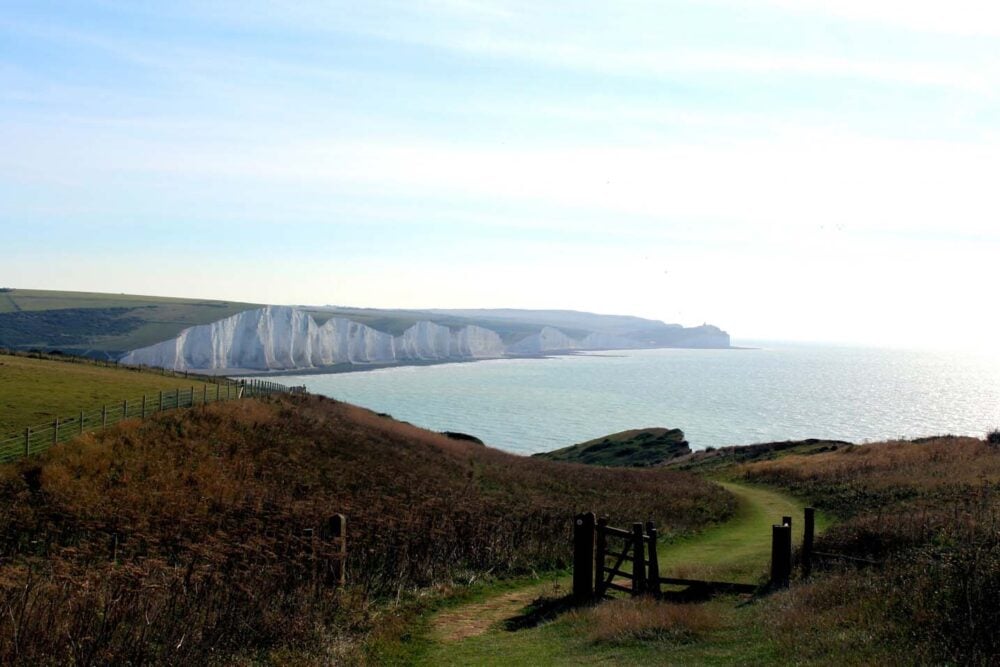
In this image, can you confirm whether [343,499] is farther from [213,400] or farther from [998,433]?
[998,433]

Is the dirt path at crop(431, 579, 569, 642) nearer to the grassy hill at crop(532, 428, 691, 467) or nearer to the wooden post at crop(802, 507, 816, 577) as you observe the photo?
the wooden post at crop(802, 507, 816, 577)

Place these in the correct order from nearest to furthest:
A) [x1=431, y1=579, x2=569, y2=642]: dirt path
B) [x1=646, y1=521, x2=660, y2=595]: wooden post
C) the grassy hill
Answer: [x1=431, y1=579, x2=569, y2=642]: dirt path < [x1=646, y1=521, x2=660, y2=595]: wooden post < the grassy hill

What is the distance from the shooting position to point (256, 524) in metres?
23.2

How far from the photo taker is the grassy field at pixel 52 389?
32969 mm

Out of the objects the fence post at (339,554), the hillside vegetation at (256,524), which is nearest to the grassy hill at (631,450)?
the hillside vegetation at (256,524)

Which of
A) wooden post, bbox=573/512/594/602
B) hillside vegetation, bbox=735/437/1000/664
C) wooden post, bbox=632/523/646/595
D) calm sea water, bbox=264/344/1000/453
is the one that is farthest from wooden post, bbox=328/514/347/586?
calm sea water, bbox=264/344/1000/453

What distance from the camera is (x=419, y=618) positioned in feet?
51.0

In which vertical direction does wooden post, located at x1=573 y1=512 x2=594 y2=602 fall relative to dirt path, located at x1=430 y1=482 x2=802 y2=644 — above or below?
above

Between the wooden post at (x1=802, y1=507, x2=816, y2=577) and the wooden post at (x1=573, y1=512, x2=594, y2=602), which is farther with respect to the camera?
the wooden post at (x1=573, y1=512, x2=594, y2=602)

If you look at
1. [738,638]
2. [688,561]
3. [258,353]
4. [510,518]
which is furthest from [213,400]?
[258,353]

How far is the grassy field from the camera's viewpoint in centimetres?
3297

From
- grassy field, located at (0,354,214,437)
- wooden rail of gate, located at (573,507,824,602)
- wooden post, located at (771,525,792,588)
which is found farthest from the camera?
grassy field, located at (0,354,214,437)

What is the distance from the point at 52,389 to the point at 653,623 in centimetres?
3604

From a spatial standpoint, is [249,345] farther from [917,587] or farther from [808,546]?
[917,587]
